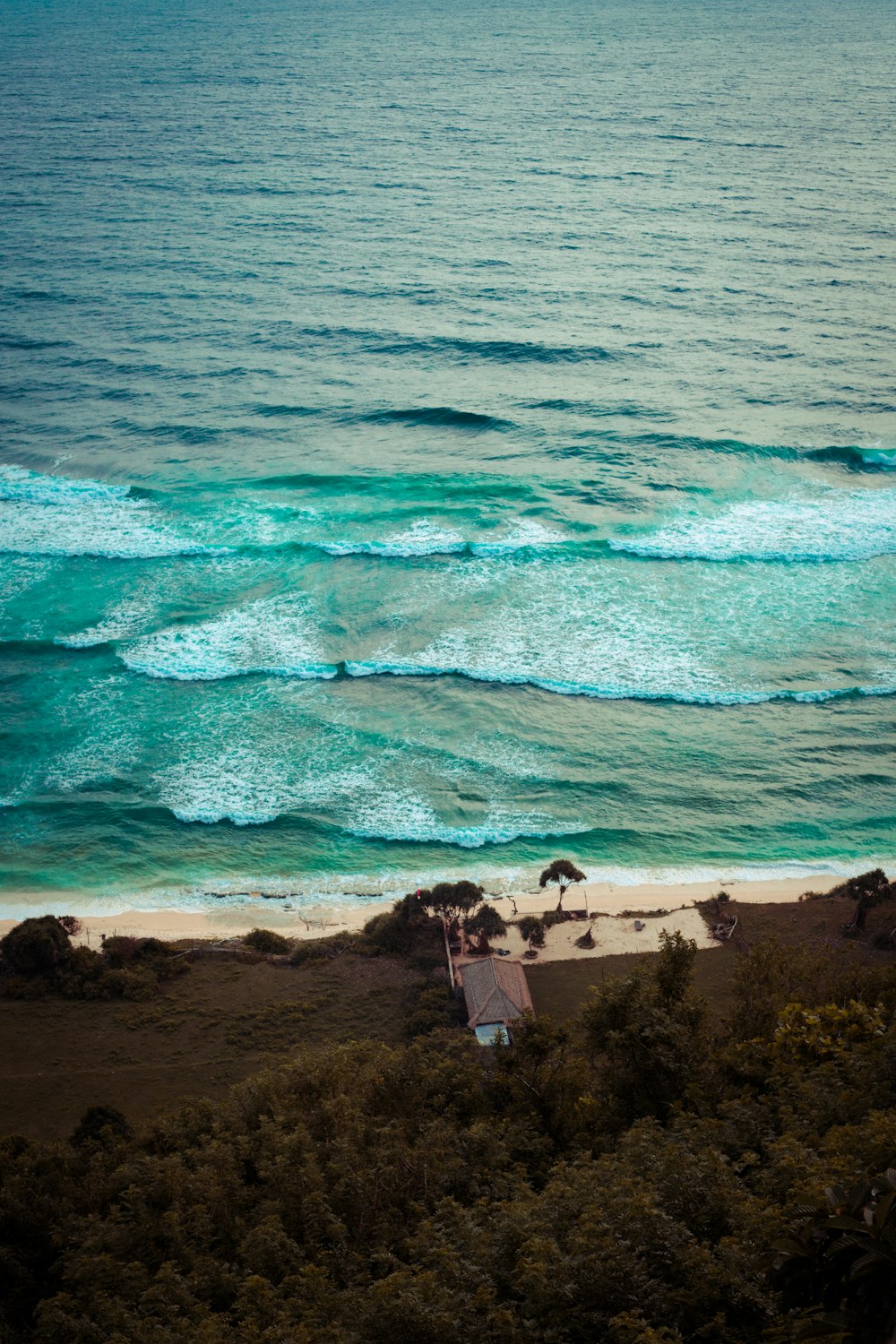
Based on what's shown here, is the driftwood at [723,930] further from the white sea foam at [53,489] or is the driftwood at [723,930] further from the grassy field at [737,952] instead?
the white sea foam at [53,489]

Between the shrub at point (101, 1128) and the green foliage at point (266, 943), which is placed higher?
the green foliage at point (266, 943)

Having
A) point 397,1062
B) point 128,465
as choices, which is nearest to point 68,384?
point 128,465

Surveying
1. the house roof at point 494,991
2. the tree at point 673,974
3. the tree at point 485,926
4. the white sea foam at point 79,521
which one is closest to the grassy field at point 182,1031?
the house roof at point 494,991

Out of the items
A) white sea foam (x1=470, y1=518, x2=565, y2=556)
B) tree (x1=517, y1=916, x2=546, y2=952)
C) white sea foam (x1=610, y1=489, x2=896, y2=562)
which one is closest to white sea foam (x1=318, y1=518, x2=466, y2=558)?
white sea foam (x1=470, y1=518, x2=565, y2=556)

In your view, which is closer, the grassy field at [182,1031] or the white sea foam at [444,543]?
the grassy field at [182,1031]

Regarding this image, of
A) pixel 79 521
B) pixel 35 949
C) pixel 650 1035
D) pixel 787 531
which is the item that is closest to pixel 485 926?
pixel 650 1035

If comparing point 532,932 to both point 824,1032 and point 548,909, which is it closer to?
point 548,909
